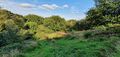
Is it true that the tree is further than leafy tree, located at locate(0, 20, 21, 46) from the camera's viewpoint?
Yes

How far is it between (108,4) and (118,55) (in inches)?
1102

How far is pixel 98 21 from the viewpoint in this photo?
149ft

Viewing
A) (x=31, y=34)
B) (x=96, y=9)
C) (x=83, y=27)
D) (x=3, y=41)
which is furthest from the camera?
(x=83, y=27)

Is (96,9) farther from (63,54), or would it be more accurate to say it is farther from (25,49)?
(63,54)

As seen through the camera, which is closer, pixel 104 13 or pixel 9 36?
pixel 9 36

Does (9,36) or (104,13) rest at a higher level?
(104,13)

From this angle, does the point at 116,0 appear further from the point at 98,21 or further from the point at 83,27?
the point at 83,27

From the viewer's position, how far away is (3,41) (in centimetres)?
2794

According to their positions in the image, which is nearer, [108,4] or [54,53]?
[54,53]

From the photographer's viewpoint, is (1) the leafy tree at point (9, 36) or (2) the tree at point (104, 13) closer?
(1) the leafy tree at point (9, 36)

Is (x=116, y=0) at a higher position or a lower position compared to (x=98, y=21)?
higher

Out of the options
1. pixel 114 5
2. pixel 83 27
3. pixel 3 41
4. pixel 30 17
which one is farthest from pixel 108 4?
pixel 30 17

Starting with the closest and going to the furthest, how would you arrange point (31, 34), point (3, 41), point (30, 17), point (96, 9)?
1. point (3, 41)
2. point (31, 34)
3. point (96, 9)
4. point (30, 17)

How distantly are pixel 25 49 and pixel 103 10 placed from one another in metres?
27.4
